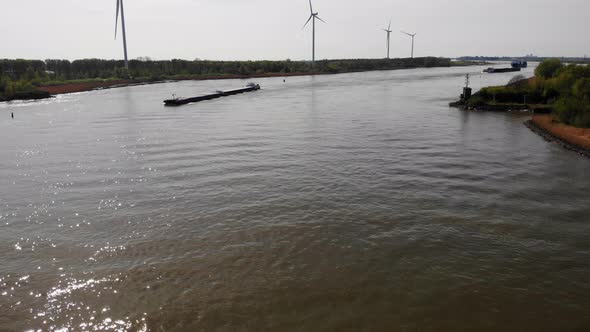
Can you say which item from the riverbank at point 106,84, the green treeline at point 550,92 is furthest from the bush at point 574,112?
the riverbank at point 106,84

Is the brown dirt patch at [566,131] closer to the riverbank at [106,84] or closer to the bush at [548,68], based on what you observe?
the bush at [548,68]

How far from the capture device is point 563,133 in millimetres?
29984

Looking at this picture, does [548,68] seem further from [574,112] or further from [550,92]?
[574,112]

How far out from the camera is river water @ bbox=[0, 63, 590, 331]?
29.9ft

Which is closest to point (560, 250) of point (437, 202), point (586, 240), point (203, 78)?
point (586, 240)

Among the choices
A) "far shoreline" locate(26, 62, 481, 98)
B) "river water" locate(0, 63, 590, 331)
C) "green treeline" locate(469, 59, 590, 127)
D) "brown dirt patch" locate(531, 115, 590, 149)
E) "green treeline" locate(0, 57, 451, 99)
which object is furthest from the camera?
"green treeline" locate(0, 57, 451, 99)

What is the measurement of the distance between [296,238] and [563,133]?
88.5 feet

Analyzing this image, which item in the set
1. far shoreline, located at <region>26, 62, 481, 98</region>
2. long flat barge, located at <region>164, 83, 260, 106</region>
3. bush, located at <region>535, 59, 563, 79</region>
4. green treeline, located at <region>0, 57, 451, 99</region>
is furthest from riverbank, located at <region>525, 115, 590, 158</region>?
green treeline, located at <region>0, 57, 451, 99</region>

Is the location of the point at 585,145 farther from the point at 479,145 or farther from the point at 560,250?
the point at 560,250

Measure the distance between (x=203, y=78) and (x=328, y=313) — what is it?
429 ft

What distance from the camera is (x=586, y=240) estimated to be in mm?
12703

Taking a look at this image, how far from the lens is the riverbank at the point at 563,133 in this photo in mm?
25984

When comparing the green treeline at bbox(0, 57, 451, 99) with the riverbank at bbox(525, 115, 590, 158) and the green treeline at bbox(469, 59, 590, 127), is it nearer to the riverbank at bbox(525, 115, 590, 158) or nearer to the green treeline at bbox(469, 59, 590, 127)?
the green treeline at bbox(469, 59, 590, 127)

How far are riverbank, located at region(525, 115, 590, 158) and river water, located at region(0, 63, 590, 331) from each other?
1098 millimetres
